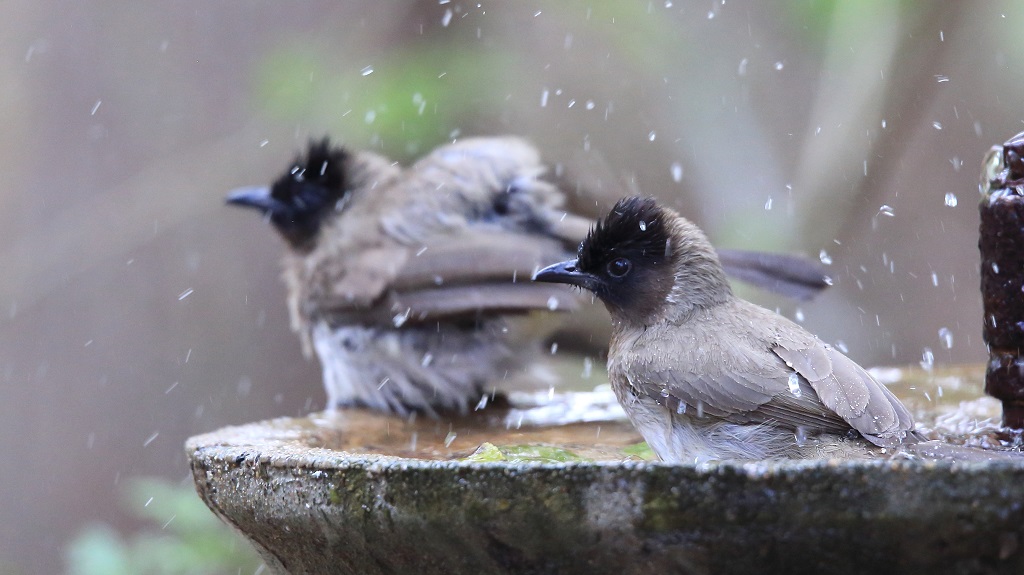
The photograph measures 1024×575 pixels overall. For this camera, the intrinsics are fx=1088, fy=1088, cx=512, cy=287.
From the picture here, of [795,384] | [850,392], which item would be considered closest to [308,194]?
[795,384]

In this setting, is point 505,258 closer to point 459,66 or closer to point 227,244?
point 459,66

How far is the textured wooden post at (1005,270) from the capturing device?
279 cm

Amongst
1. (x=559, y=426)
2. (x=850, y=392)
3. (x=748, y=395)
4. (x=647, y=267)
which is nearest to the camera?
(x=850, y=392)

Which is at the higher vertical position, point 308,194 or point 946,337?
point 308,194

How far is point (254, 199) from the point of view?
607 centimetres

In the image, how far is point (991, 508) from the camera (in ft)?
5.70

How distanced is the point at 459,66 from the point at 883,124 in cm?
253

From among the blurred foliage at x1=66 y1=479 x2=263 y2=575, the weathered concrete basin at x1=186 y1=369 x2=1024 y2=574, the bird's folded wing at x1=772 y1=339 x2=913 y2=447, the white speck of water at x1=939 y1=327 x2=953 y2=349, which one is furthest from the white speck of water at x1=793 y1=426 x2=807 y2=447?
the white speck of water at x1=939 y1=327 x2=953 y2=349

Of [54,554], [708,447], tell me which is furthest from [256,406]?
[708,447]

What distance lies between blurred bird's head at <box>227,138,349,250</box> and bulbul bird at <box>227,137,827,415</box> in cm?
31

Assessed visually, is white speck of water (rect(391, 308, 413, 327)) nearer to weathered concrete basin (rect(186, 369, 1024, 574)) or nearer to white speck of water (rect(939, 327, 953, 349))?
weathered concrete basin (rect(186, 369, 1024, 574))

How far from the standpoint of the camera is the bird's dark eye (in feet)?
11.0

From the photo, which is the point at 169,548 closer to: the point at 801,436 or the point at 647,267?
the point at 647,267

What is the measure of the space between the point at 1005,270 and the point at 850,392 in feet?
1.86
